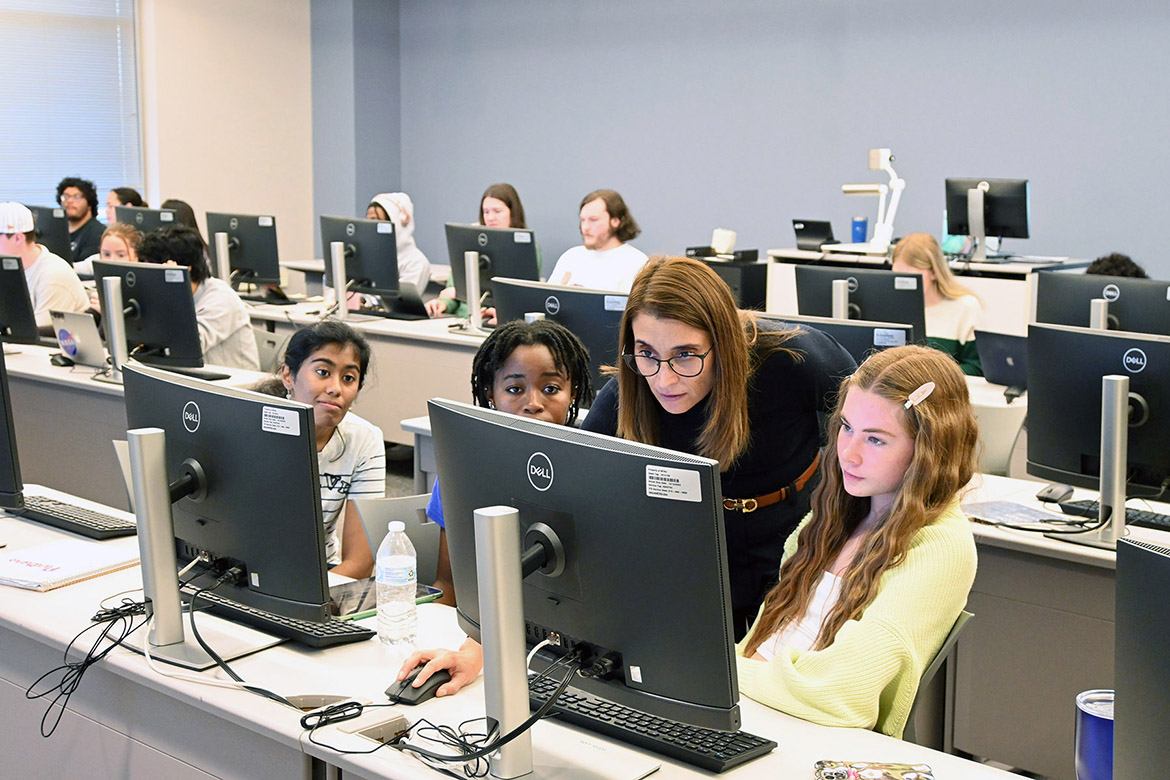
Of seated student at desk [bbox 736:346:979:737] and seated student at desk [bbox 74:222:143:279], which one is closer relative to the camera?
seated student at desk [bbox 736:346:979:737]

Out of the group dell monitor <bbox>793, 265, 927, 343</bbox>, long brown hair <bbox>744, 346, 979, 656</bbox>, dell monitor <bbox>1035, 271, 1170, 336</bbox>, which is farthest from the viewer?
dell monitor <bbox>793, 265, 927, 343</bbox>

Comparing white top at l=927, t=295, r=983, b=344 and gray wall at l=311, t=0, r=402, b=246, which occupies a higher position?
gray wall at l=311, t=0, r=402, b=246

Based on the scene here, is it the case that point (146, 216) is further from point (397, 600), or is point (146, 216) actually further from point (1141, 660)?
point (1141, 660)

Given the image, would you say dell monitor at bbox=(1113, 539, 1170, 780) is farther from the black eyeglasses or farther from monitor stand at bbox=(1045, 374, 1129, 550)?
monitor stand at bbox=(1045, 374, 1129, 550)

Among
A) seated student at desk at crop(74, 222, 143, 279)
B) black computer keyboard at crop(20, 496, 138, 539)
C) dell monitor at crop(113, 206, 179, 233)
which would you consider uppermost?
dell monitor at crop(113, 206, 179, 233)

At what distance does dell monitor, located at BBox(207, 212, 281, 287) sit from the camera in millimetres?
6039

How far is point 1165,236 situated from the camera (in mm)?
6395

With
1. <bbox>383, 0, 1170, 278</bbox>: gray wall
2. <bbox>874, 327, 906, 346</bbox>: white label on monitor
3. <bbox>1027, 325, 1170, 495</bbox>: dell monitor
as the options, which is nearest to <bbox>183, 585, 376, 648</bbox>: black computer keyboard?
<bbox>874, 327, 906, 346</bbox>: white label on monitor

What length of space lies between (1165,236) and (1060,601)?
4.56m

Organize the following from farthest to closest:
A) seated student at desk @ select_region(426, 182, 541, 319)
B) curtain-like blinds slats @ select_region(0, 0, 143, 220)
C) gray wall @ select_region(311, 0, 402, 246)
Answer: gray wall @ select_region(311, 0, 402, 246), curtain-like blinds slats @ select_region(0, 0, 143, 220), seated student at desk @ select_region(426, 182, 541, 319)

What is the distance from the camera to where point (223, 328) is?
177 inches

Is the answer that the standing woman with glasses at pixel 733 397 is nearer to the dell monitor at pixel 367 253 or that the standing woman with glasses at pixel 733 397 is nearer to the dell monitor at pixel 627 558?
the dell monitor at pixel 627 558

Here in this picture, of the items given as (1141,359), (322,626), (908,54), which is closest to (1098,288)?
(1141,359)

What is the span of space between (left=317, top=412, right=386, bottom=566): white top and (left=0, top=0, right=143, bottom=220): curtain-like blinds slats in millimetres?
6510
